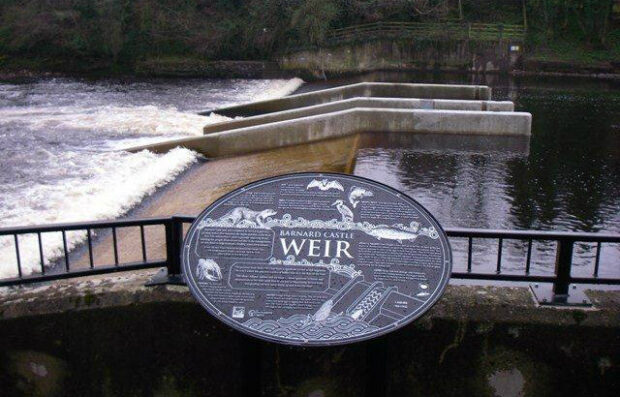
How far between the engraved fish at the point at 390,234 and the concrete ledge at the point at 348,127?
997cm

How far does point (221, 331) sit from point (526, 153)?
1023 cm

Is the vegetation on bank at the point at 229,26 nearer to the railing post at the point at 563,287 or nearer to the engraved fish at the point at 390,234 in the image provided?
the railing post at the point at 563,287

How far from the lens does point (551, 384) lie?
3920 mm

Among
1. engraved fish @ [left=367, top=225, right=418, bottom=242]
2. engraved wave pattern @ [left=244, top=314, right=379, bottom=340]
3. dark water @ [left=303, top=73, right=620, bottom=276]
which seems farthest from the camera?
dark water @ [left=303, top=73, right=620, bottom=276]

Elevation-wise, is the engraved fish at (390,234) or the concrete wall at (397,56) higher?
the concrete wall at (397,56)

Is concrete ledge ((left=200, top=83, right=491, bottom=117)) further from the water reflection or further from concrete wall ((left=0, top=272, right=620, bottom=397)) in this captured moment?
concrete wall ((left=0, top=272, right=620, bottom=397))

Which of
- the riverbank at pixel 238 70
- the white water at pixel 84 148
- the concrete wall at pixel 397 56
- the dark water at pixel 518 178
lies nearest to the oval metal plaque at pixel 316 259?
the dark water at pixel 518 178

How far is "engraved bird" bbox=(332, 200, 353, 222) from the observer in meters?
3.72

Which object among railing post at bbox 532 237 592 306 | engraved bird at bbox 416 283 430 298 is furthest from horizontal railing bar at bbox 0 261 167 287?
railing post at bbox 532 237 592 306

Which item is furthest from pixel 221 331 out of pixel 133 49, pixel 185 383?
pixel 133 49

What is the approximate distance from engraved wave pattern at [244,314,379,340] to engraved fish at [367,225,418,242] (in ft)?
2.05

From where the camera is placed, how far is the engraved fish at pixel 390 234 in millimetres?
3621

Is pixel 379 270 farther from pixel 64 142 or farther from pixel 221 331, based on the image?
pixel 64 142

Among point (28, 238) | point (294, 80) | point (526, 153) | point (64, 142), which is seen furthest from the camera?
point (294, 80)
